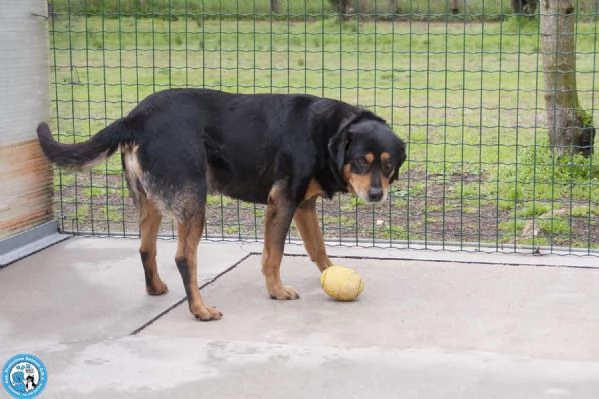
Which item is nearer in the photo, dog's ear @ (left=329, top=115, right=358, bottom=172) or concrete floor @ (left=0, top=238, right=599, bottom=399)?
concrete floor @ (left=0, top=238, right=599, bottom=399)

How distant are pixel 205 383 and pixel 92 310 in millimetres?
1330

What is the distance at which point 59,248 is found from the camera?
21.8 feet

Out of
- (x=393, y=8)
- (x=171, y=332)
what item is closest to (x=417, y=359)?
(x=171, y=332)

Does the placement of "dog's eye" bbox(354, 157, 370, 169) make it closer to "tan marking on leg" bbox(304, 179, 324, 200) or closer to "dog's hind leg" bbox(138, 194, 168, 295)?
"tan marking on leg" bbox(304, 179, 324, 200)

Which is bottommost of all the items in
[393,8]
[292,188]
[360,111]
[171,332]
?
[171,332]

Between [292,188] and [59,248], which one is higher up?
[292,188]

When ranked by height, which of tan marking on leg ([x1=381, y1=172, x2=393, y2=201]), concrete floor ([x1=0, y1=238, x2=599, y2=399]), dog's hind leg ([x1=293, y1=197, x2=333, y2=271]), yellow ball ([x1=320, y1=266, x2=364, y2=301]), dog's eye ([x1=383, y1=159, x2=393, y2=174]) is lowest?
concrete floor ([x1=0, y1=238, x2=599, y2=399])

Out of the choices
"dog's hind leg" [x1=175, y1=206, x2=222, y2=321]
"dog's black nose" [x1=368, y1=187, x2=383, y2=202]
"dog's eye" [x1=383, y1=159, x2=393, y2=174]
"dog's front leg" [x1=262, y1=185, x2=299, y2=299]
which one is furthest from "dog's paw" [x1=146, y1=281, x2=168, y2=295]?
"dog's eye" [x1=383, y1=159, x2=393, y2=174]

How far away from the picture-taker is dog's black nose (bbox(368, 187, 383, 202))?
16.9 feet

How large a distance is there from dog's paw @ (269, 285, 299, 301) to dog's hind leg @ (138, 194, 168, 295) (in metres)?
0.65

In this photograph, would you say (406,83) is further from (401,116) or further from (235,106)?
(235,106)

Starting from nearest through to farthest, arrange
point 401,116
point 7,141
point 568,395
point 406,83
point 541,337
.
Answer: point 568,395, point 541,337, point 7,141, point 401,116, point 406,83

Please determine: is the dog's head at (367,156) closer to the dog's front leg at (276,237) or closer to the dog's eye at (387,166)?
the dog's eye at (387,166)

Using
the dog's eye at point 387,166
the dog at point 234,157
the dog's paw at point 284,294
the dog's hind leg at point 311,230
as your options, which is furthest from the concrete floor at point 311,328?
the dog's eye at point 387,166
